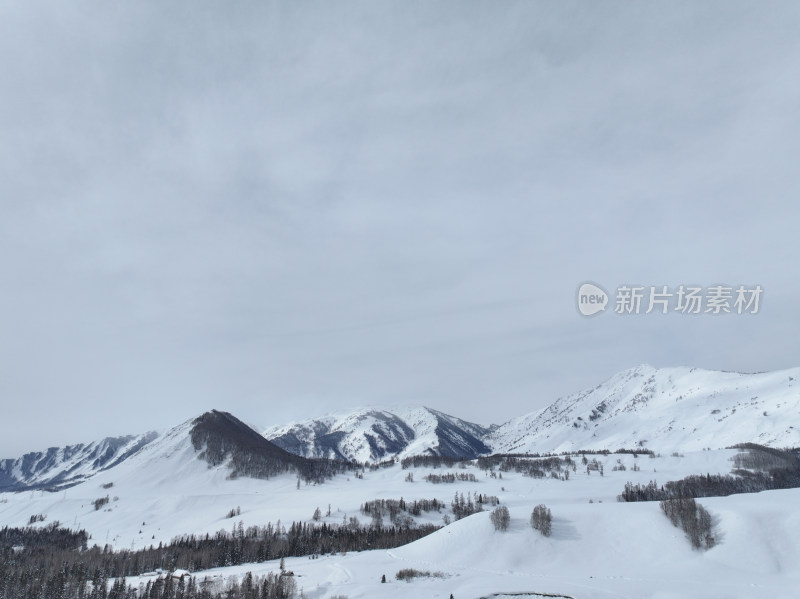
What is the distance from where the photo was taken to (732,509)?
141375 mm

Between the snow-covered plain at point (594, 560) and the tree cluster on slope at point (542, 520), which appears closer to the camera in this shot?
the snow-covered plain at point (594, 560)

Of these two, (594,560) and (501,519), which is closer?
(594,560)

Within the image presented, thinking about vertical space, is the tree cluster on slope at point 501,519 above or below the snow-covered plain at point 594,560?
above

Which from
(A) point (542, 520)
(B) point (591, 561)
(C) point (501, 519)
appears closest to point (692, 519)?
(B) point (591, 561)

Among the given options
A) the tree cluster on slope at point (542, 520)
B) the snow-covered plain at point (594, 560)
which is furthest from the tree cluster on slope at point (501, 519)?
the tree cluster on slope at point (542, 520)

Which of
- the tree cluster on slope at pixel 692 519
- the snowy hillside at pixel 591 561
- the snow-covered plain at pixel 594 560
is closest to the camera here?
the snowy hillside at pixel 591 561

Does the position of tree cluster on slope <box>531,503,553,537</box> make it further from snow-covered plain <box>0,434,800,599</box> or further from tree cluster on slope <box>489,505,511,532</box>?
tree cluster on slope <box>489,505,511,532</box>

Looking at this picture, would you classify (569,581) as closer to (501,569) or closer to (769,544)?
(501,569)

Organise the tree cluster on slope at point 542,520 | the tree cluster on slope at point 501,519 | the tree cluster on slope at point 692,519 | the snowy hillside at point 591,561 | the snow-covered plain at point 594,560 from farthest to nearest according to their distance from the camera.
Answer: the tree cluster on slope at point 501,519
the tree cluster on slope at point 542,520
the tree cluster on slope at point 692,519
the snow-covered plain at point 594,560
the snowy hillside at point 591,561

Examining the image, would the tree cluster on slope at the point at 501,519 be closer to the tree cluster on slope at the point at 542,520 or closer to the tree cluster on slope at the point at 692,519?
the tree cluster on slope at the point at 542,520

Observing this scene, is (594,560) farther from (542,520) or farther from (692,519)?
(692,519)

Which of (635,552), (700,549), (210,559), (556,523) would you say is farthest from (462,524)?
(210,559)

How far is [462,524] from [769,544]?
82.8m

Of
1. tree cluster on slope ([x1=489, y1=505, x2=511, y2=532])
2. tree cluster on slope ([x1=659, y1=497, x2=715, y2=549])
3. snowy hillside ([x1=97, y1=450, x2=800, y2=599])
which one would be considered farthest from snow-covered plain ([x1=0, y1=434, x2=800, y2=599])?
tree cluster on slope ([x1=659, y1=497, x2=715, y2=549])
